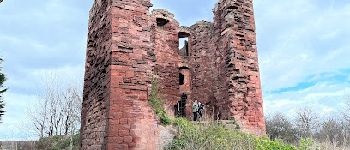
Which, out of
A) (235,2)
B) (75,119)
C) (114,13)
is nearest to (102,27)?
(114,13)

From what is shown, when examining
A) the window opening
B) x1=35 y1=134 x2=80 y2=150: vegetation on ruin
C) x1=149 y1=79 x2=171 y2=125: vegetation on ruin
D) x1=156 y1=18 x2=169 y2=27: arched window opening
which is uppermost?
x1=156 y1=18 x2=169 y2=27: arched window opening

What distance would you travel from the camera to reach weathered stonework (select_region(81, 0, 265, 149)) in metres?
6.96

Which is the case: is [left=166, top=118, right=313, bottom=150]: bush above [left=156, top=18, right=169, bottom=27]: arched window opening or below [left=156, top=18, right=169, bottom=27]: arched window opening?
below

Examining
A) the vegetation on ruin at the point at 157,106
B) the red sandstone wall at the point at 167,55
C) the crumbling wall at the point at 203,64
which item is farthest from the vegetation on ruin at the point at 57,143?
Answer: the vegetation on ruin at the point at 157,106

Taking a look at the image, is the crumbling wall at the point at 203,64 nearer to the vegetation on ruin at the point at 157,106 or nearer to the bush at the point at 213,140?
the bush at the point at 213,140

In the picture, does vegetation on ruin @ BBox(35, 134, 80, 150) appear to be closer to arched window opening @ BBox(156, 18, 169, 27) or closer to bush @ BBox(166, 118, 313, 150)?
arched window opening @ BBox(156, 18, 169, 27)

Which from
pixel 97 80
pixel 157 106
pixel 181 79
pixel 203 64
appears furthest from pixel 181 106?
pixel 157 106

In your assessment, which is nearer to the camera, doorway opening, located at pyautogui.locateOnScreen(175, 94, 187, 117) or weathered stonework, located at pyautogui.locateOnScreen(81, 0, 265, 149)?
weathered stonework, located at pyautogui.locateOnScreen(81, 0, 265, 149)

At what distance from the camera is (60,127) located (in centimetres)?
2755

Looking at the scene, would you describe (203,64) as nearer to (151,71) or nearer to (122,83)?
(151,71)

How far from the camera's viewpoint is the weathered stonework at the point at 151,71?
6.96 m

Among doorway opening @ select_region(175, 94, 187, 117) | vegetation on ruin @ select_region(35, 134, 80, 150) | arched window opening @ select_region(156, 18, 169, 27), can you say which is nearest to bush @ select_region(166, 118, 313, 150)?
doorway opening @ select_region(175, 94, 187, 117)

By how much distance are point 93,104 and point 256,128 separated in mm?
4397

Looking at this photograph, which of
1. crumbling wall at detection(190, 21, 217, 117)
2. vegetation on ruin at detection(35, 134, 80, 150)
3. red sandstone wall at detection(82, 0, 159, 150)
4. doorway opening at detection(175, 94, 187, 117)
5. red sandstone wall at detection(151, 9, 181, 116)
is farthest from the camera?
vegetation on ruin at detection(35, 134, 80, 150)
